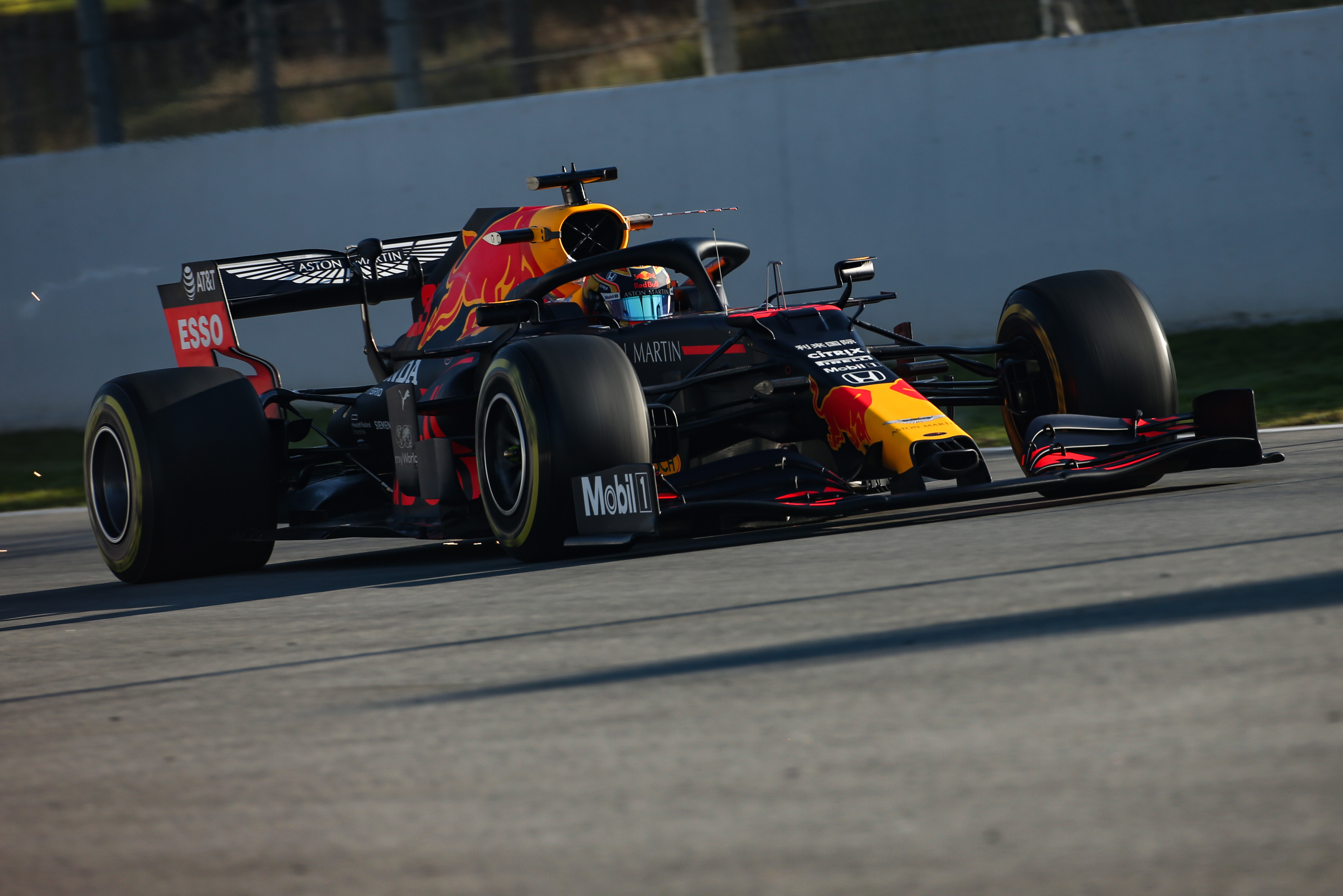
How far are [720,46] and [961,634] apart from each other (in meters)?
12.6

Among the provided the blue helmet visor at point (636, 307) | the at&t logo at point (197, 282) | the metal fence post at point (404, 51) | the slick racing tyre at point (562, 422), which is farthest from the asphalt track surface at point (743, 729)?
the metal fence post at point (404, 51)

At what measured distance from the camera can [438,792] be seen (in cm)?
335

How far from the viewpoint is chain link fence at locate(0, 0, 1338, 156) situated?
54.0 ft

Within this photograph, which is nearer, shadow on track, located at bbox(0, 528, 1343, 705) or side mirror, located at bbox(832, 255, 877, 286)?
shadow on track, located at bbox(0, 528, 1343, 705)

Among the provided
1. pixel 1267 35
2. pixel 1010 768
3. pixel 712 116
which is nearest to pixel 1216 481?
pixel 1010 768

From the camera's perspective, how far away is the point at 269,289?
31.0 ft

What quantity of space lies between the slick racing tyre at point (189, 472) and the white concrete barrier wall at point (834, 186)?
7299 millimetres

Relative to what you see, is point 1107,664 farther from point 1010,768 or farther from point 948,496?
point 948,496

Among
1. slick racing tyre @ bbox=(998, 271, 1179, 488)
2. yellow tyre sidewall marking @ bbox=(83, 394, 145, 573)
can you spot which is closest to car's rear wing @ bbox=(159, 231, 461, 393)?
yellow tyre sidewall marking @ bbox=(83, 394, 145, 573)

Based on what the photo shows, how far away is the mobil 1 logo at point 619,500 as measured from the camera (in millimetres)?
6320

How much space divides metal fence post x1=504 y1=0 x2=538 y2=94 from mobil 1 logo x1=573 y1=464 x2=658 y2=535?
11097 millimetres

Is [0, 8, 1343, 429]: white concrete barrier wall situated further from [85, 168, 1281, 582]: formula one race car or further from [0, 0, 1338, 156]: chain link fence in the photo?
[85, 168, 1281, 582]: formula one race car

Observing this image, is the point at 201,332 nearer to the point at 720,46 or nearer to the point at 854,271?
the point at 854,271

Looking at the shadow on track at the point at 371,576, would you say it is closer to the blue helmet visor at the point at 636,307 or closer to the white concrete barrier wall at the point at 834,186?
the blue helmet visor at the point at 636,307
